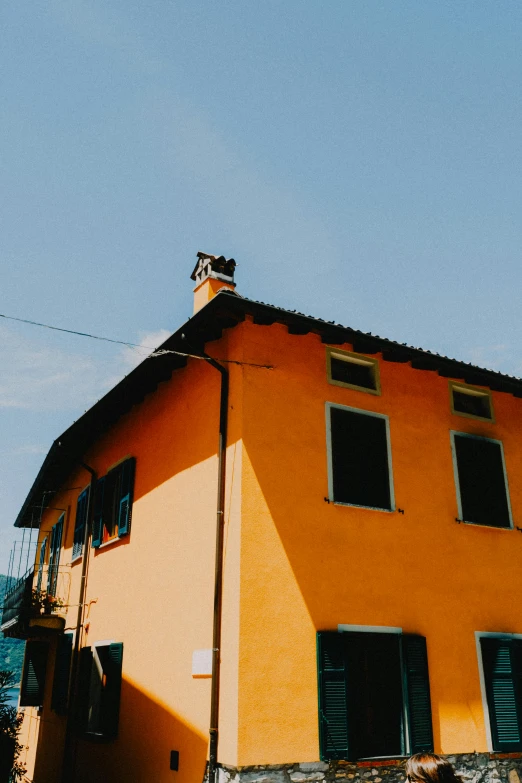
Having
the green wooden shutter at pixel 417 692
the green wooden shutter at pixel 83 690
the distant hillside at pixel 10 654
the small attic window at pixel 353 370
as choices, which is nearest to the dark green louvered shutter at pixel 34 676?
Answer: the green wooden shutter at pixel 83 690

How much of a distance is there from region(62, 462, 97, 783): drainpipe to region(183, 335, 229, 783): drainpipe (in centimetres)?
503

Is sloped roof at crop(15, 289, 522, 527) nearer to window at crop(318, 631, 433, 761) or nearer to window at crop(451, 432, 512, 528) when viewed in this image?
window at crop(451, 432, 512, 528)

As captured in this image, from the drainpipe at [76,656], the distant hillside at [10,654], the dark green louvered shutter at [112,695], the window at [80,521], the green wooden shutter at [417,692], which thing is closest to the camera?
the green wooden shutter at [417,692]

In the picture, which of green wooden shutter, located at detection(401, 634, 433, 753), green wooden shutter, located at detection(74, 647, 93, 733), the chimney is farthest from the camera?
green wooden shutter, located at detection(74, 647, 93, 733)

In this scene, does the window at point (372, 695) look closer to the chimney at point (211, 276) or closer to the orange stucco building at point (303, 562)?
the orange stucco building at point (303, 562)

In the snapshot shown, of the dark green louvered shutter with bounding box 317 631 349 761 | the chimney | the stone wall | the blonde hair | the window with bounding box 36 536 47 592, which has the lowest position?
the stone wall

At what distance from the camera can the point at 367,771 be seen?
6.85 m

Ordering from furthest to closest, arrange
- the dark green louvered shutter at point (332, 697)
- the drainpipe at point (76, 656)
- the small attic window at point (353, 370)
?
the drainpipe at point (76, 656) → the small attic window at point (353, 370) → the dark green louvered shutter at point (332, 697)

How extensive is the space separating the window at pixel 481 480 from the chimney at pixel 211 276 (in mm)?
3829

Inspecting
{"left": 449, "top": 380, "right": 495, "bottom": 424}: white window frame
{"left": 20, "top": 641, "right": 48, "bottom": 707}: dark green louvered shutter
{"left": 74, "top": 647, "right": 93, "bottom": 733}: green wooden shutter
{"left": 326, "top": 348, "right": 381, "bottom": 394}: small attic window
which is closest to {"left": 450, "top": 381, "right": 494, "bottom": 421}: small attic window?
{"left": 449, "top": 380, "right": 495, "bottom": 424}: white window frame

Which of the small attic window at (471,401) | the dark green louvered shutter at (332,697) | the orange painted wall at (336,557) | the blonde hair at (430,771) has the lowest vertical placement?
the blonde hair at (430,771)

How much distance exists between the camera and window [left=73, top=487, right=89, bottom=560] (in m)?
12.2

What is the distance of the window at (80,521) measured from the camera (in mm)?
12227

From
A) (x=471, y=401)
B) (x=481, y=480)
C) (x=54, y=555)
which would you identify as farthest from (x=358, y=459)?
(x=54, y=555)
